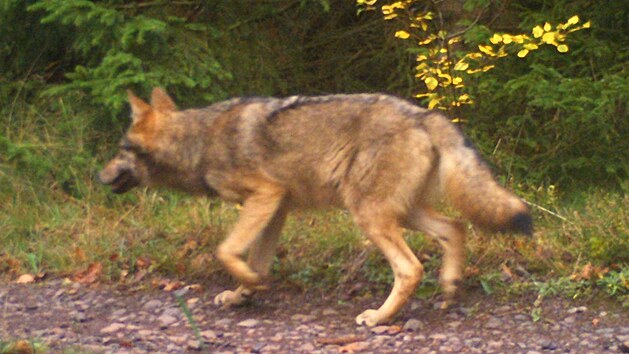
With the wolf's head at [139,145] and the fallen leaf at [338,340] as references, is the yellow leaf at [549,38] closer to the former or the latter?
the wolf's head at [139,145]

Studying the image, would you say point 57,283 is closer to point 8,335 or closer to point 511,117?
point 8,335

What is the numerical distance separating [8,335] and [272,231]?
1.88 metres

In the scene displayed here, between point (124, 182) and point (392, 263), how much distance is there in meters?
2.05

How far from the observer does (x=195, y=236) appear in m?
7.79

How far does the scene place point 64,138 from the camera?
972cm

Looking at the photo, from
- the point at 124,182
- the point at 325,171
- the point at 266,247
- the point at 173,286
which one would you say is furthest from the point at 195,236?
the point at 325,171

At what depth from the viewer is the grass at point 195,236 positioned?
22.5ft

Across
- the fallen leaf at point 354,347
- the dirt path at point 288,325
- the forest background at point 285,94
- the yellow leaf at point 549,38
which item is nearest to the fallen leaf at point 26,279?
the forest background at point 285,94

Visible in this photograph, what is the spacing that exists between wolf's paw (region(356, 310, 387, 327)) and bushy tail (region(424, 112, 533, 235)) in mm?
789

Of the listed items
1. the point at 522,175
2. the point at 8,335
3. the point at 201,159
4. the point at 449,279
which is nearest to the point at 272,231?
the point at 201,159

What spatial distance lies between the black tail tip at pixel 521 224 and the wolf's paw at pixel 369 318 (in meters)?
0.95

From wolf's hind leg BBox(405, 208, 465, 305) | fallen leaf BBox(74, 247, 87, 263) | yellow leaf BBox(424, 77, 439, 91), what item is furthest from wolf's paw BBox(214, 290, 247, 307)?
yellow leaf BBox(424, 77, 439, 91)

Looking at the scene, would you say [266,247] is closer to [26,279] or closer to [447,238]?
[447,238]

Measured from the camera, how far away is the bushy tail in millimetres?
6008
